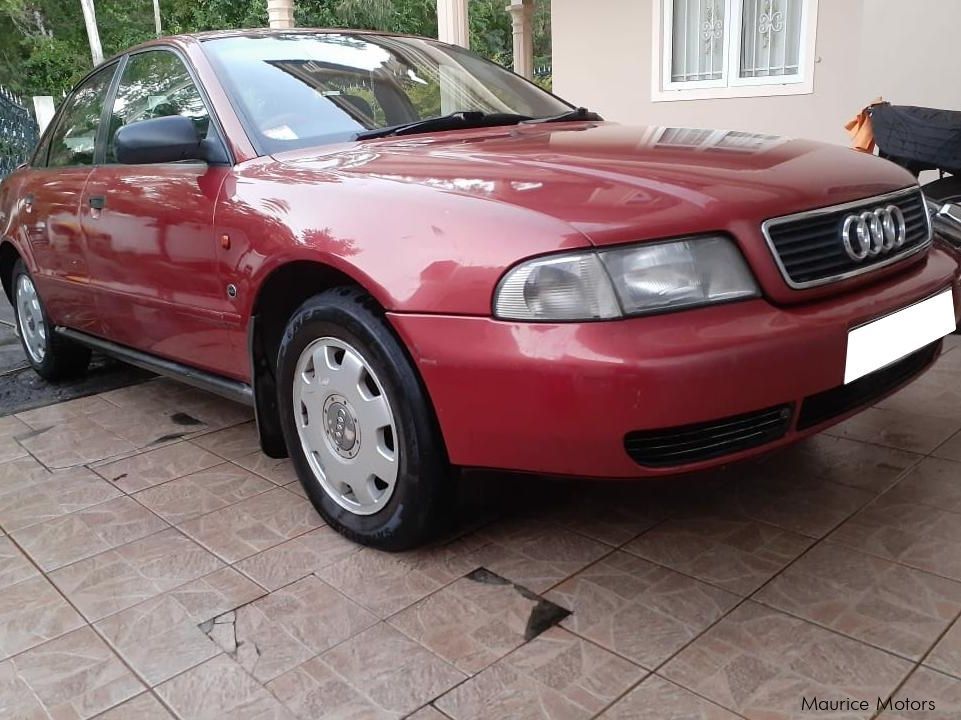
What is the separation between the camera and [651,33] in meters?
7.62

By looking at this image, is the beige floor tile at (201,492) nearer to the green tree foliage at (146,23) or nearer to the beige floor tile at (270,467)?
the beige floor tile at (270,467)

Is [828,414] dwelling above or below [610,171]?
below

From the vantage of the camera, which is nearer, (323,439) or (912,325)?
(912,325)

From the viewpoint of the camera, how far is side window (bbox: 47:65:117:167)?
3930mm

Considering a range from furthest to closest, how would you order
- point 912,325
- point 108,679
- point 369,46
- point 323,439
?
point 369,46, point 323,439, point 912,325, point 108,679

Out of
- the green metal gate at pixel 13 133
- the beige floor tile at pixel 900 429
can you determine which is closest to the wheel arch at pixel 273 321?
the beige floor tile at pixel 900 429

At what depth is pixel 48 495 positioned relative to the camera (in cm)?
315

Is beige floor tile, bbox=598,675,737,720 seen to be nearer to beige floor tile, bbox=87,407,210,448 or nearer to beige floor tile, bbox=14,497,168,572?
beige floor tile, bbox=14,497,168,572

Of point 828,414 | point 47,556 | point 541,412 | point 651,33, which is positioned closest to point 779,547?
point 828,414

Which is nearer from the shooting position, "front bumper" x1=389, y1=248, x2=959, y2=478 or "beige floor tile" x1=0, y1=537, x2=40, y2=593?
"front bumper" x1=389, y1=248, x2=959, y2=478

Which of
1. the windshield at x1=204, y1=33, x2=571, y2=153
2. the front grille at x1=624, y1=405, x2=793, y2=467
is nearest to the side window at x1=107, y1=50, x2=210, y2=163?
the windshield at x1=204, y1=33, x2=571, y2=153

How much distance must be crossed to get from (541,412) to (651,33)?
21.4 ft

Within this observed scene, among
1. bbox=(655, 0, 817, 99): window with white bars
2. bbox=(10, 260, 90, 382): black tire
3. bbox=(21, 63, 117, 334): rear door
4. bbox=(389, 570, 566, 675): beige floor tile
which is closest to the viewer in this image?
bbox=(389, 570, 566, 675): beige floor tile

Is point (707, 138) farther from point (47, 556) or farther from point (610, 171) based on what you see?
point (47, 556)
